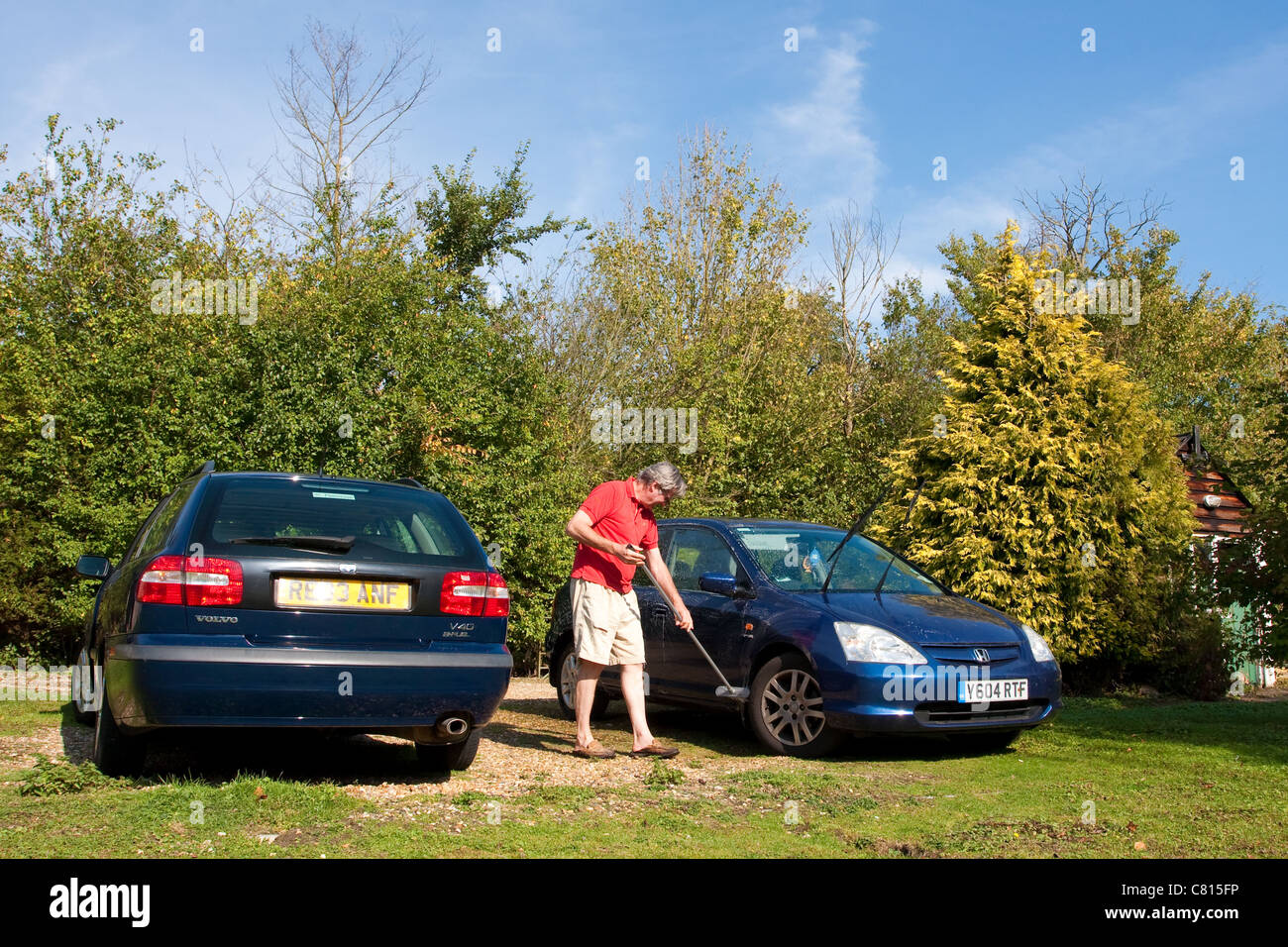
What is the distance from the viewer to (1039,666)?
7.56 m

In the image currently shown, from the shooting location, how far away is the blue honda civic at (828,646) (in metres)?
7.06

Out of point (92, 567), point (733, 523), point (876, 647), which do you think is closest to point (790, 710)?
point (876, 647)

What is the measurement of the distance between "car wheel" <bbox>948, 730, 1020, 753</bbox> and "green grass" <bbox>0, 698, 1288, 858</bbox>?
626 mm

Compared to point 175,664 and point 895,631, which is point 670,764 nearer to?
point 895,631

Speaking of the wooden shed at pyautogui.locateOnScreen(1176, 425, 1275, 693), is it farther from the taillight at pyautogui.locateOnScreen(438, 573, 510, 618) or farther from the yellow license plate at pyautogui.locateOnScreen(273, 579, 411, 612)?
the yellow license plate at pyautogui.locateOnScreen(273, 579, 411, 612)

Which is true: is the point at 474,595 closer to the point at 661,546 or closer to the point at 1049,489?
the point at 661,546

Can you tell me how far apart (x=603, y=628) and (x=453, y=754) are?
4.42ft

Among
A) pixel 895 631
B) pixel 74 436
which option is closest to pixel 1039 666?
pixel 895 631

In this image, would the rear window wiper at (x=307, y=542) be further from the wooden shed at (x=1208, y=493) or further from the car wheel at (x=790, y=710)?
the wooden shed at (x=1208, y=493)

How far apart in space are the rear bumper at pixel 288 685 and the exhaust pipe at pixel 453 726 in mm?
35

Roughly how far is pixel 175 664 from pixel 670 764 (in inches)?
120

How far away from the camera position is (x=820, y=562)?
27.3 feet

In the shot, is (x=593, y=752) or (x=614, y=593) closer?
(x=593, y=752)

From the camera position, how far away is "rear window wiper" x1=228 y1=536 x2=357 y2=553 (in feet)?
18.1
